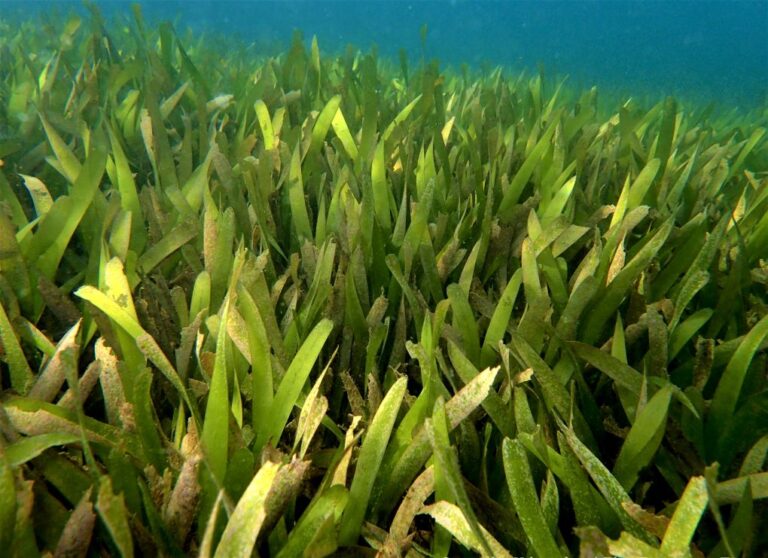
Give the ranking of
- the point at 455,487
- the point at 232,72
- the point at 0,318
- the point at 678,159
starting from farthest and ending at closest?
the point at 232,72, the point at 678,159, the point at 0,318, the point at 455,487

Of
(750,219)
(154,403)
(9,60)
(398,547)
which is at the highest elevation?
(9,60)

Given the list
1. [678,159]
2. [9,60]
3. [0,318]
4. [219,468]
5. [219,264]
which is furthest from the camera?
[9,60]

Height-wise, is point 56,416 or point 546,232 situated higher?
point 546,232

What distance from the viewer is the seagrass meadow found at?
668mm

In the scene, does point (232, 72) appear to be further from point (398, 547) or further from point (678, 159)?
point (398, 547)

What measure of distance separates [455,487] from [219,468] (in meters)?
0.30

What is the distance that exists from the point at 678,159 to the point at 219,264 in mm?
1803

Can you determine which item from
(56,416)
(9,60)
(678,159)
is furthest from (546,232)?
(9,60)

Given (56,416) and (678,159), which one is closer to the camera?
(56,416)

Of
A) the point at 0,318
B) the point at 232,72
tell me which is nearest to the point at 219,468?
the point at 0,318

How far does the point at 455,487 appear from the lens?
0.60 meters

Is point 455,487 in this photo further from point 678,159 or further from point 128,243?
point 678,159

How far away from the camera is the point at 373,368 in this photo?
3.09 feet

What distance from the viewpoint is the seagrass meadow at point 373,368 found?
668 millimetres
